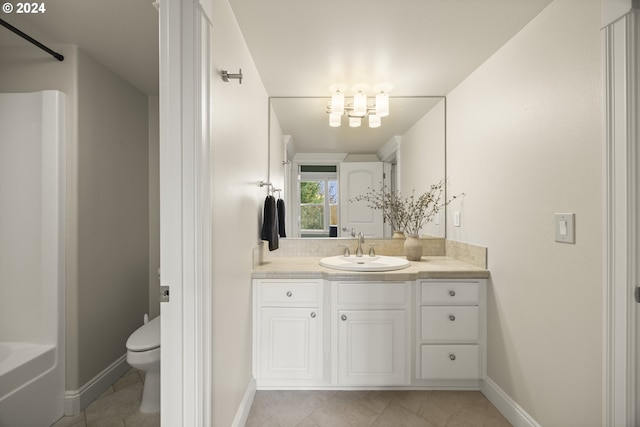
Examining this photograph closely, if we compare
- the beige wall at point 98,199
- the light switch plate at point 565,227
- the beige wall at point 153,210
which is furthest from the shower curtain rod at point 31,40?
the light switch plate at point 565,227

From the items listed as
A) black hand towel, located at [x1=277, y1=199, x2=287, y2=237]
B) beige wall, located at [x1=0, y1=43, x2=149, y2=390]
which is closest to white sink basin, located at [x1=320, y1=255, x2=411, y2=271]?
A: black hand towel, located at [x1=277, y1=199, x2=287, y2=237]

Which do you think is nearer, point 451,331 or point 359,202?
point 451,331

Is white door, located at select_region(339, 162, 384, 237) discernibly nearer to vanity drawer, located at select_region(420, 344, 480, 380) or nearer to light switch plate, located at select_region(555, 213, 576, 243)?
vanity drawer, located at select_region(420, 344, 480, 380)

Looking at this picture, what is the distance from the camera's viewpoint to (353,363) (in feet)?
6.43

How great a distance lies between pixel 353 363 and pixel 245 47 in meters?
1.97

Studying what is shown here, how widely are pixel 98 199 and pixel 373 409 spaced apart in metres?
2.20

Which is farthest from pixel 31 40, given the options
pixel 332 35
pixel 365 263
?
pixel 365 263

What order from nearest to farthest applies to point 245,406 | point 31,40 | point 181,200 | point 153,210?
1. point 181,200
2. point 31,40
3. point 245,406
4. point 153,210

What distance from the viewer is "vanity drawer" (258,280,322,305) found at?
1.98 meters

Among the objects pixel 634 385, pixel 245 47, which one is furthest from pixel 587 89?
pixel 245 47

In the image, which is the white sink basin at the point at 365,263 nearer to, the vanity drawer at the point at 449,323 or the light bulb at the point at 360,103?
the vanity drawer at the point at 449,323

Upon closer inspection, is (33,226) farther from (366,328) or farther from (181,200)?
(366,328)

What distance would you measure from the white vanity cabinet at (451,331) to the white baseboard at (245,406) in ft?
3.37

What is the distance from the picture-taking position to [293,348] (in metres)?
1.97
